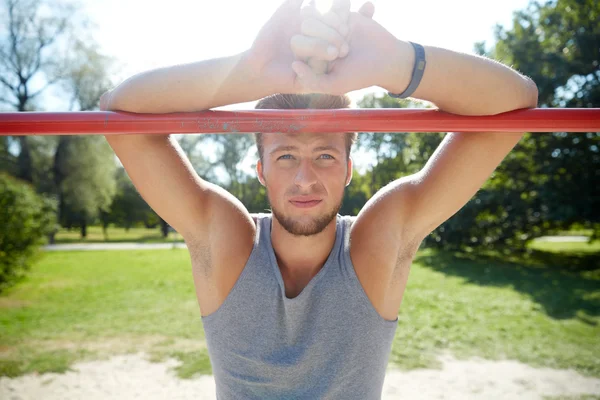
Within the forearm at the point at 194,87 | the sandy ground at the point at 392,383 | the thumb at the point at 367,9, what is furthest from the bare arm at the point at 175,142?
the sandy ground at the point at 392,383

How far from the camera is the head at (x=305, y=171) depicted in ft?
4.61

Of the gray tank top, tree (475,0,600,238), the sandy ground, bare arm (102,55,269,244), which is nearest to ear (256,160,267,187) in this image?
bare arm (102,55,269,244)

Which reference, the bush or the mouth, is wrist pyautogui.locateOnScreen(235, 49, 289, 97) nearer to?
the mouth

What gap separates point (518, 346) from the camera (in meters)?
4.19

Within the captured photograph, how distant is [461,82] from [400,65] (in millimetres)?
183

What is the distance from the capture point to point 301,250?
154cm

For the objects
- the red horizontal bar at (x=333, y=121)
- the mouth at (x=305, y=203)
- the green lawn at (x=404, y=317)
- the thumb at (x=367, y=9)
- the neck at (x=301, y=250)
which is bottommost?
the green lawn at (x=404, y=317)

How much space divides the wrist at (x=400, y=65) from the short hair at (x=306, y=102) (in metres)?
0.33

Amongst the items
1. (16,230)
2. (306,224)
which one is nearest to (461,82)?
(306,224)

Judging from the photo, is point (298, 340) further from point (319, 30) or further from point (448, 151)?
point (319, 30)

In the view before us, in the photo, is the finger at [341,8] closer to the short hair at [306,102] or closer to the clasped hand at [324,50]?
the clasped hand at [324,50]

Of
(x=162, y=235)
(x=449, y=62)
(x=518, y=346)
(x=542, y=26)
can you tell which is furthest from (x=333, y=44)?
(x=162, y=235)

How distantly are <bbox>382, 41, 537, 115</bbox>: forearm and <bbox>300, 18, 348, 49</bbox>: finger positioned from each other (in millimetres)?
187

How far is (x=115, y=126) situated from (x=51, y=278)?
28.1 feet
